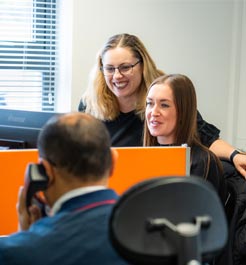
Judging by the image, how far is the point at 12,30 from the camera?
2.91 metres

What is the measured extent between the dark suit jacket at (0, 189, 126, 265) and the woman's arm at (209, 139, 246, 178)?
1046 mm

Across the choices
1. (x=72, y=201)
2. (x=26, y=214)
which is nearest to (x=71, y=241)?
(x=72, y=201)

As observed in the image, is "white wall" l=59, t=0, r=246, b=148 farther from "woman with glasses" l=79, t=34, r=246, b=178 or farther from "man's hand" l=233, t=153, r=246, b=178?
"man's hand" l=233, t=153, r=246, b=178

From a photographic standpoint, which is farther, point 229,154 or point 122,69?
point 122,69

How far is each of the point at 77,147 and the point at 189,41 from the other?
2.17m

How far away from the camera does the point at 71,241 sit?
78cm

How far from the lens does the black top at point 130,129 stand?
2.01 meters

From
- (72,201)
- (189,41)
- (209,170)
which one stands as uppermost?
(189,41)

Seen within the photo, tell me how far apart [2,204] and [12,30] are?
179cm

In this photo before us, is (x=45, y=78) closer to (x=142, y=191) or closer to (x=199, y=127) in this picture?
(x=199, y=127)

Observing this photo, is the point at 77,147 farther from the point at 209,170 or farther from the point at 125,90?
the point at 125,90

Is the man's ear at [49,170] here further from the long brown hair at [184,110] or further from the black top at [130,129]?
the black top at [130,129]

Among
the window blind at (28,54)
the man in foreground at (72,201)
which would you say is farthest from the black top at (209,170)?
the window blind at (28,54)

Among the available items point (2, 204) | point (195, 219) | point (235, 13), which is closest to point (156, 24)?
point (235, 13)
